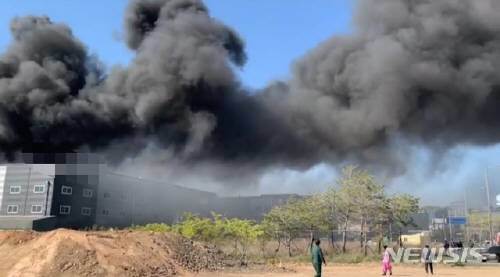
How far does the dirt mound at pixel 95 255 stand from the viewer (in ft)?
53.5

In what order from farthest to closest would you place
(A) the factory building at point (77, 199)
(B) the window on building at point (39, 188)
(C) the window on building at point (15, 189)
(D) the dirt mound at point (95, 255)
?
Answer: (C) the window on building at point (15, 189)
(B) the window on building at point (39, 188)
(A) the factory building at point (77, 199)
(D) the dirt mound at point (95, 255)

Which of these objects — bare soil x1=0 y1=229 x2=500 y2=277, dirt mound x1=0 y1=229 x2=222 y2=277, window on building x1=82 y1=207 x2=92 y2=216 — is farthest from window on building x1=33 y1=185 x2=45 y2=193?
bare soil x1=0 y1=229 x2=500 y2=277

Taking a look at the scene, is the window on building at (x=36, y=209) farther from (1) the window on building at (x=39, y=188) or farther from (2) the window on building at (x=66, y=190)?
(2) the window on building at (x=66, y=190)

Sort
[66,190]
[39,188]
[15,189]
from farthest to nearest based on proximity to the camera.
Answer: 1. [15,189]
2. [39,188]
3. [66,190]

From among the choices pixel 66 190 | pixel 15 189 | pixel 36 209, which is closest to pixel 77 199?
pixel 66 190

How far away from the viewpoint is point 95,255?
17.1 meters

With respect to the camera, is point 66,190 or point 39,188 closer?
point 66,190

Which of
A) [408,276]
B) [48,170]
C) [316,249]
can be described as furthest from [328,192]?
[48,170]

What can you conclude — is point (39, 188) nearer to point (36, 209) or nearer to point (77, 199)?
point (36, 209)

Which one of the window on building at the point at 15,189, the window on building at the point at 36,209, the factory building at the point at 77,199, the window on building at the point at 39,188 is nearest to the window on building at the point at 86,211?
the factory building at the point at 77,199

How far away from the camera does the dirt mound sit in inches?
642

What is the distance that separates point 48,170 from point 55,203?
19.3 feet

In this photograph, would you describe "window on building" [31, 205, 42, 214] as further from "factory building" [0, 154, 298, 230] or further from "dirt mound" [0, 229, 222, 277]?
"dirt mound" [0, 229, 222, 277]

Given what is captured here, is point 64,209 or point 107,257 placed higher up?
point 64,209
